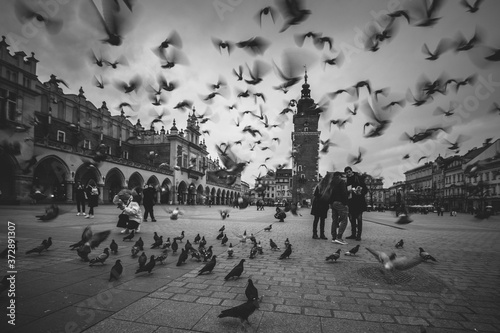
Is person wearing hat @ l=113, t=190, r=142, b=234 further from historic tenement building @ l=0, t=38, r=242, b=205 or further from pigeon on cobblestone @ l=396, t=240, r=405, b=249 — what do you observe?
pigeon on cobblestone @ l=396, t=240, r=405, b=249

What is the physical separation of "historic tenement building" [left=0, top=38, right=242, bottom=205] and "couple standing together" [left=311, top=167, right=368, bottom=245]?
19.7 feet

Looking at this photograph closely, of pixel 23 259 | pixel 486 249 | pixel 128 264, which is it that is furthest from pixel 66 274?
pixel 486 249

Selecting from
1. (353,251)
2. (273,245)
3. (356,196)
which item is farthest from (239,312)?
(356,196)

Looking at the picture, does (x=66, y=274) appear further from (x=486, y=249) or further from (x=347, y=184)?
(x=486, y=249)

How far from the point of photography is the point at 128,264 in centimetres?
430

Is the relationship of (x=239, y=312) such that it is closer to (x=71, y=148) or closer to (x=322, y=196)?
(x=322, y=196)

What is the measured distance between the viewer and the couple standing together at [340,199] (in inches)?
273

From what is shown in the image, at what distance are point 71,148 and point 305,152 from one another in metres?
50.0

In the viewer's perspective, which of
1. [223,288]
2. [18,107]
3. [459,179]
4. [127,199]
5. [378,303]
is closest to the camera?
[378,303]

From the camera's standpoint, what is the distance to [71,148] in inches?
1067

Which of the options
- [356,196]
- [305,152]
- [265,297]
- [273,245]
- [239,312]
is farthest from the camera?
[305,152]

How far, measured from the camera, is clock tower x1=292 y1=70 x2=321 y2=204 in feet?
209

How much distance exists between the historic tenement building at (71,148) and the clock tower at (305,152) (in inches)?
941

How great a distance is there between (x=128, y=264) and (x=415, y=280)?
4.45 metres
